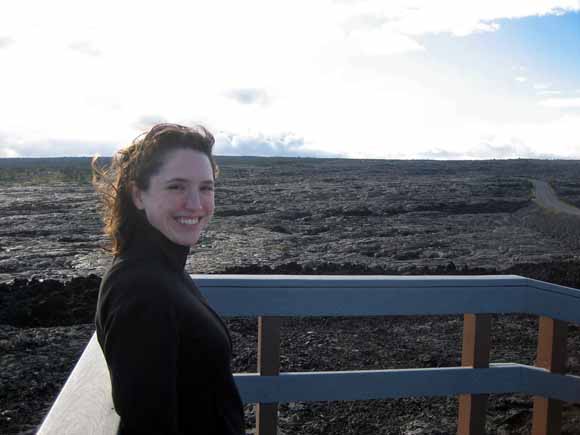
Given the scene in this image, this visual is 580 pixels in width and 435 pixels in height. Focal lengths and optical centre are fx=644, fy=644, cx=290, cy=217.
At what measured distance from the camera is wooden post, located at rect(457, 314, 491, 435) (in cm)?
242

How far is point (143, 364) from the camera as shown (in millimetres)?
1297

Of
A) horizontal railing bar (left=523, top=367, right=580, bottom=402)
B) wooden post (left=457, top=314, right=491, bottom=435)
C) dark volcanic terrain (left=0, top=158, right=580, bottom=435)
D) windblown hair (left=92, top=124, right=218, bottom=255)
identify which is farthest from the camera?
dark volcanic terrain (left=0, top=158, right=580, bottom=435)

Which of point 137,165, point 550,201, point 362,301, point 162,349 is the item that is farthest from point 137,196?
point 550,201

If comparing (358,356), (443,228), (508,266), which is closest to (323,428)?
(358,356)

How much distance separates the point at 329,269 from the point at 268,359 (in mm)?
7965

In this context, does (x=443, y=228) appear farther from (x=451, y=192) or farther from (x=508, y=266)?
(x=451, y=192)

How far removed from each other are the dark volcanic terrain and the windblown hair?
323 centimetres

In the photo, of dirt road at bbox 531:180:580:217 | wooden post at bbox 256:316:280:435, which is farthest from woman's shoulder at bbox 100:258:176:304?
dirt road at bbox 531:180:580:217

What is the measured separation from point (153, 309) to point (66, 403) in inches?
11.0

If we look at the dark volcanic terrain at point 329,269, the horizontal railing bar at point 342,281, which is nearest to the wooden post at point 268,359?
the horizontal railing bar at point 342,281

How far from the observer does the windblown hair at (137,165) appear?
1.67 metres

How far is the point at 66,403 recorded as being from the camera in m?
1.36

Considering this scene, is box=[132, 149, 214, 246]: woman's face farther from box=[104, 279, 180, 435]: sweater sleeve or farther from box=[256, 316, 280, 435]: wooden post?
box=[256, 316, 280, 435]: wooden post

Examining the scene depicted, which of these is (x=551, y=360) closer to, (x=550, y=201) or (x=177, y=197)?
(x=177, y=197)
